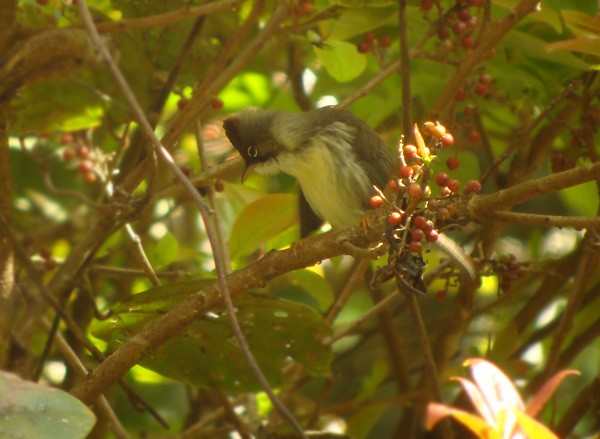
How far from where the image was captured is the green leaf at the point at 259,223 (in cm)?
304

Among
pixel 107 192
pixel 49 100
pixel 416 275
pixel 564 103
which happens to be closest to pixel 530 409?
Answer: pixel 416 275

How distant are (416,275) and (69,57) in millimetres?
904

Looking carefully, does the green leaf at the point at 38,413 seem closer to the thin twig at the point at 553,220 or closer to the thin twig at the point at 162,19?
the thin twig at the point at 553,220

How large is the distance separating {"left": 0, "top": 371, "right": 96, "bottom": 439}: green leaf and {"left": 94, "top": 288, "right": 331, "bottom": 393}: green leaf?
39.0 inches

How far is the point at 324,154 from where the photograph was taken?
11.8 ft

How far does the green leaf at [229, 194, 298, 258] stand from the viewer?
3.04 metres

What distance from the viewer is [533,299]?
132 inches

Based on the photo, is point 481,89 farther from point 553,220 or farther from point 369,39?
point 553,220

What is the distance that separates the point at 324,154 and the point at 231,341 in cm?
96

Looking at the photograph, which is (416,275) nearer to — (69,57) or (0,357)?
(69,57)

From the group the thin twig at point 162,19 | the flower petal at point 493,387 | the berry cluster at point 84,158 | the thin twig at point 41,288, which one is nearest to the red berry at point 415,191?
the flower petal at point 493,387

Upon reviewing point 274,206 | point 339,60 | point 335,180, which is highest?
point 339,60

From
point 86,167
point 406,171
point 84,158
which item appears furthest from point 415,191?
point 84,158

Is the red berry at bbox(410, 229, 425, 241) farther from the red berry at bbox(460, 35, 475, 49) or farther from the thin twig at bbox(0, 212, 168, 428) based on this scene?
the red berry at bbox(460, 35, 475, 49)
